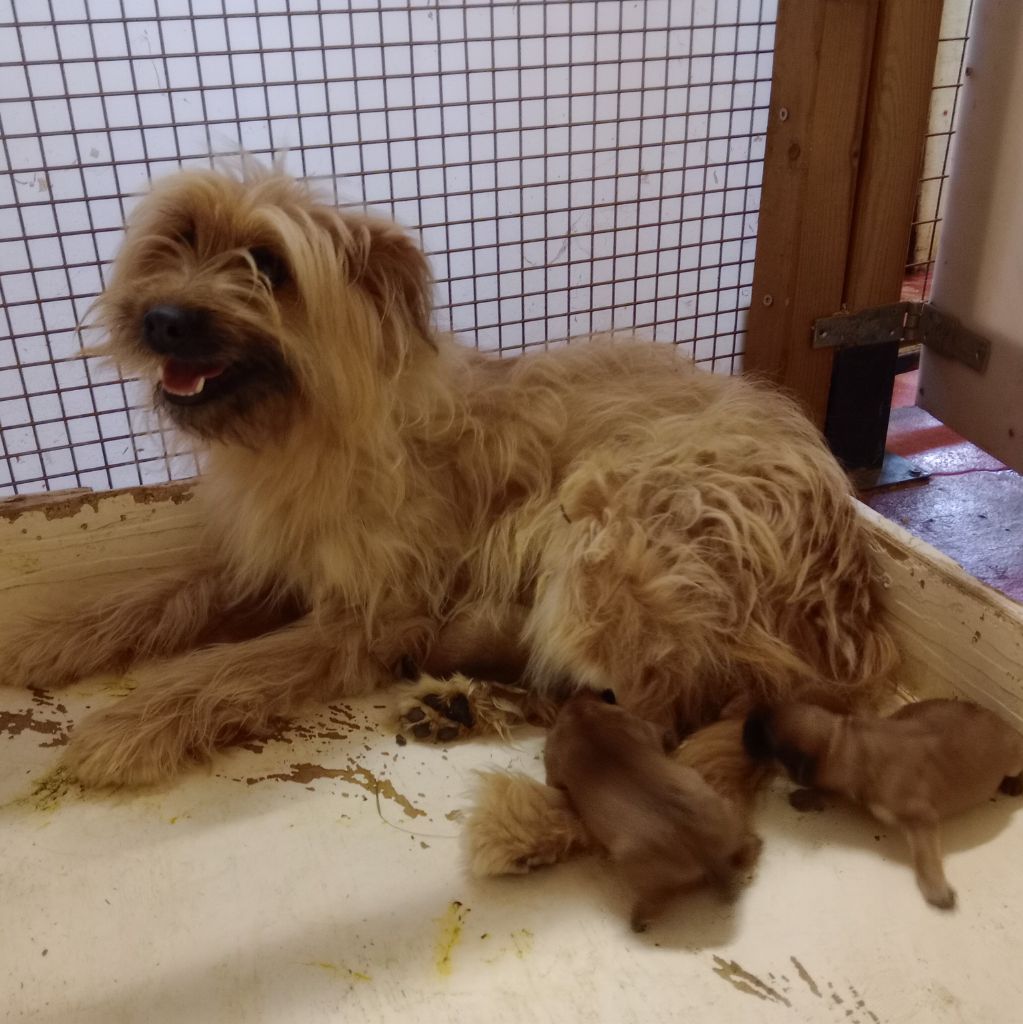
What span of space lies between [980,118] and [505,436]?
4.61 ft

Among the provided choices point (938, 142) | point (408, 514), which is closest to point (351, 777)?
point (408, 514)

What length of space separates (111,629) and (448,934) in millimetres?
949

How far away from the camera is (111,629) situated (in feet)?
6.34

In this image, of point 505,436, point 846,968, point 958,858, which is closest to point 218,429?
point 505,436

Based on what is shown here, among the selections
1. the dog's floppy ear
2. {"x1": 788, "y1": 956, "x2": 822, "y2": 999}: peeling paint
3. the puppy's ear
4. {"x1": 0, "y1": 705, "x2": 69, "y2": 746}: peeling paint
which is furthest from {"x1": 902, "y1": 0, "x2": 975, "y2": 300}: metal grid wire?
{"x1": 0, "y1": 705, "x2": 69, "y2": 746}: peeling paint

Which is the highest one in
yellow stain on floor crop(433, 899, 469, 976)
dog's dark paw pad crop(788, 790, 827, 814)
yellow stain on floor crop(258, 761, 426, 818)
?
dog's dark paw pad crop(788, 790, 827, 814)

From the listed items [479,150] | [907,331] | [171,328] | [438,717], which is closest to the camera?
[171,328]

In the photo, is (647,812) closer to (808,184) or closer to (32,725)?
(32,725)

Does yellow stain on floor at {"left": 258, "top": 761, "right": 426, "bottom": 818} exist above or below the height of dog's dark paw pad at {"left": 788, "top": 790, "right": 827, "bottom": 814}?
below

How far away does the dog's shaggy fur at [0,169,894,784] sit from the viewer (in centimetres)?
161

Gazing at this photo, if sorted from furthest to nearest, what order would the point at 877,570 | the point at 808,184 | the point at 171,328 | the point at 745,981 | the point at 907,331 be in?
the point at 907,331 → the point at 808,184 → the point at 877,570 → the point at 171,328 → the point at 745,981

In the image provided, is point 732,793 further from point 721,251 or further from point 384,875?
point 721,251

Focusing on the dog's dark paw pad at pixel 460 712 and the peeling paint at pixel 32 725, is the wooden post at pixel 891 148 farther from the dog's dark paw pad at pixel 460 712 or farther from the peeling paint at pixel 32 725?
the peeling paint at pixel 32 725

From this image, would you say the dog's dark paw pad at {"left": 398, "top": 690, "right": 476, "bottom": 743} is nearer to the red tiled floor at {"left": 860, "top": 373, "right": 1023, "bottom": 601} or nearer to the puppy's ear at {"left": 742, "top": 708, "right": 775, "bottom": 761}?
the puppy's ear at {"left": 742, "top": 708, "right": 775, "bottom": 761}
